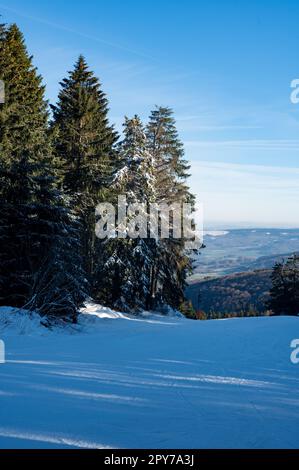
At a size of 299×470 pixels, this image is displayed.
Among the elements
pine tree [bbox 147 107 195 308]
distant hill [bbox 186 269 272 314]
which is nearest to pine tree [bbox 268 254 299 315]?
pine tree [bbox 147 107 195 308]

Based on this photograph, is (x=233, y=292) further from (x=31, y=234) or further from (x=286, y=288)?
(x=31, y=234)

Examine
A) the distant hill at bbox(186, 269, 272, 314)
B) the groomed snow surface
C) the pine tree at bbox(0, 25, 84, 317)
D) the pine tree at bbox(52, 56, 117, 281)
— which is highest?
the pine tree at bbox(52, 56, 117, 281)

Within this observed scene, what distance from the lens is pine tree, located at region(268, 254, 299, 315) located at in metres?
41.8

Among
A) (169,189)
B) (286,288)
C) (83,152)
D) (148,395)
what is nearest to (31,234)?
(83,152)

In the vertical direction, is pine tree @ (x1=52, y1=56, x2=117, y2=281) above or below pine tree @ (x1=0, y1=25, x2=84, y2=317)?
above

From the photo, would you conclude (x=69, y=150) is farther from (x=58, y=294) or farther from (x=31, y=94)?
(x=58, y=294)

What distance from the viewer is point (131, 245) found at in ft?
75.0

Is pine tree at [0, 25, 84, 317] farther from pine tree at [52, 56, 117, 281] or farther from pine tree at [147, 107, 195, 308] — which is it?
pine tree at [147, 107, 195, 308]

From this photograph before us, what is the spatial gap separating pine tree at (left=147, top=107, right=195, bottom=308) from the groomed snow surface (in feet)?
56.1

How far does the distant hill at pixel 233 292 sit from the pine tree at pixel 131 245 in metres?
78.6

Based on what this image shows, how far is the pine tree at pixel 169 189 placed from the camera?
27609 mm
